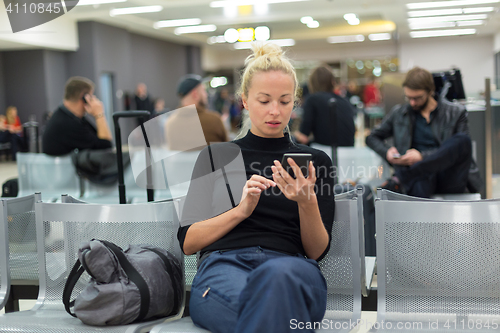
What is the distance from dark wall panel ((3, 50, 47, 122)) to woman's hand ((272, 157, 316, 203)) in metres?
12.5

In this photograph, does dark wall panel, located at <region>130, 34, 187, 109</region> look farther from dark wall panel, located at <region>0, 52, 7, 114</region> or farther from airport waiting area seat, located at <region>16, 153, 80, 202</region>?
airport waiting area seat, located at <region>16, 153, 80, 202</region>

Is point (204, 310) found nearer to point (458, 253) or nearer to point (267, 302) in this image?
point (267, 302)

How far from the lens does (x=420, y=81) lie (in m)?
2.91

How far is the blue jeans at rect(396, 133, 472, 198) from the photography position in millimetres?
2785

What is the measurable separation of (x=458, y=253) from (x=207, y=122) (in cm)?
262

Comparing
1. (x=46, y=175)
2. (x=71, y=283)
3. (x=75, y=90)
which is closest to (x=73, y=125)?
(x=75, y=90)

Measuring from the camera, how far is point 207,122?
391 cm

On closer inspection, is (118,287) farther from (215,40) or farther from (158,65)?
(215,40)

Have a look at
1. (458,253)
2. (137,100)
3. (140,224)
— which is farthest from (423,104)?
(137,100)

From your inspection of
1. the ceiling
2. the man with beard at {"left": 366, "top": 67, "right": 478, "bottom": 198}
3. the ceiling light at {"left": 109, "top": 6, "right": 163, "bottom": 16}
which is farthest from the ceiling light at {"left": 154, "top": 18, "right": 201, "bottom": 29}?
the man with beard at {"left": 366, "top": 67, "right": 478, "bottom": 198}

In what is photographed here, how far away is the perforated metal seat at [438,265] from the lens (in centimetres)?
156

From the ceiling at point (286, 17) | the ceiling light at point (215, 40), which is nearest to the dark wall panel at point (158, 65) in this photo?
the ceiling at point (286, 17)

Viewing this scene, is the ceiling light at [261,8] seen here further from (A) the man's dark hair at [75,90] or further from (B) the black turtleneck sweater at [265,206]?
(B) the black turtleneck sweater at [265,206]

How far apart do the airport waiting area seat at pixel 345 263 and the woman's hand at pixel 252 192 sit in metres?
0.37
